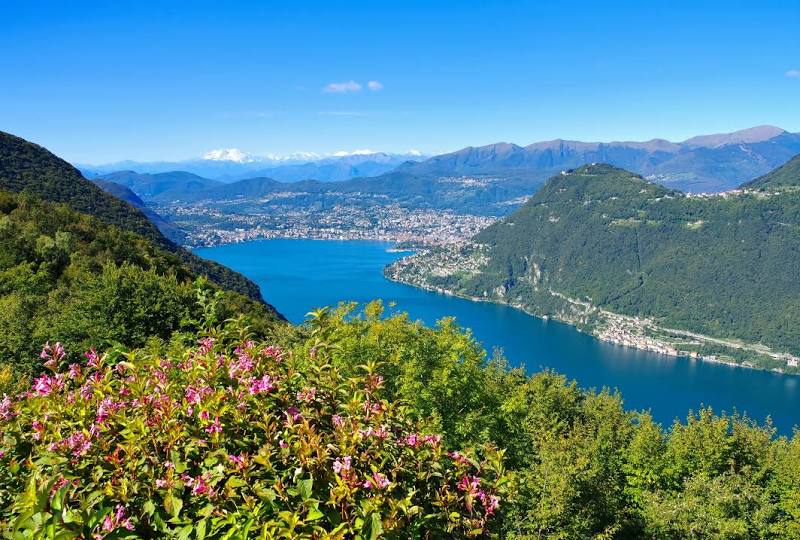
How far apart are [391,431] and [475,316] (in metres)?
142

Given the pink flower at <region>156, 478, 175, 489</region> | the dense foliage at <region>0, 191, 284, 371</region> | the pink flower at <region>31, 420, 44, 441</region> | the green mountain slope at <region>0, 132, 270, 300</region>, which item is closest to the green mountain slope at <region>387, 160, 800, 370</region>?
the green mountain slope at <region>0, 132, 270, 300</region>

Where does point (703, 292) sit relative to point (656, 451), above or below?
below

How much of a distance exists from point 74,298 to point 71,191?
57.2m

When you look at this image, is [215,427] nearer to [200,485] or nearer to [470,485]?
[200,485]

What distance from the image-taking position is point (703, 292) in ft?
527

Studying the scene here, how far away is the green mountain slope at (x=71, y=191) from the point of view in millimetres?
61656

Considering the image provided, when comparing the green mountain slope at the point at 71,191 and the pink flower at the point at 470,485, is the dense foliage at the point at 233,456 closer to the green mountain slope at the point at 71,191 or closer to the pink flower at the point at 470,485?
the pink flower at the point at 470,485

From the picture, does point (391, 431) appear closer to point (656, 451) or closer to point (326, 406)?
point (326, 406)

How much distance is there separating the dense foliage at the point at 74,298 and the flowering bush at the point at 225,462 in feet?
15.0

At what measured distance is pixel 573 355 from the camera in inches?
4395

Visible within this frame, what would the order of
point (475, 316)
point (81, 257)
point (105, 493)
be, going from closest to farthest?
point (105, 493) → point (81, 257) → point (475, 316)

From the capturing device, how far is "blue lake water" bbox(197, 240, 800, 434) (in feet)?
285

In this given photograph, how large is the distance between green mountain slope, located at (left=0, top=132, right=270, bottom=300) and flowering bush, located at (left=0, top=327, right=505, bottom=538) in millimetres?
57674

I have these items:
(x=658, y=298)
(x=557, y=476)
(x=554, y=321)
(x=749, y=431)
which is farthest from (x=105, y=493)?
(x=658, y=298)
